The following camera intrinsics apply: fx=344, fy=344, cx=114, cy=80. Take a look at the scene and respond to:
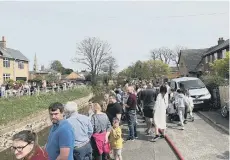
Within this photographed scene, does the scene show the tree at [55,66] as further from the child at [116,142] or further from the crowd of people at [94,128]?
the child at [116,142]

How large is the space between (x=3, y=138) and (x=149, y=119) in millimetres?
9438

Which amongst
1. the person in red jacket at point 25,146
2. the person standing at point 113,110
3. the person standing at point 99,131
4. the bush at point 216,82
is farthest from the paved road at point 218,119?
the person in red jacket at point 25,146

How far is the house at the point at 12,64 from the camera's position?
51000 mm

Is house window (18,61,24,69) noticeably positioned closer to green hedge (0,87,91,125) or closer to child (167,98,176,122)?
green hedge (0,87,91,125)

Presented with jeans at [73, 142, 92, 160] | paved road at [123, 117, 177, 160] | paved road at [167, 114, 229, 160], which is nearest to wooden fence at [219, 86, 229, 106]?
paved road at [167, 114, 229, 160]

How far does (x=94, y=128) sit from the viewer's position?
23.6ft

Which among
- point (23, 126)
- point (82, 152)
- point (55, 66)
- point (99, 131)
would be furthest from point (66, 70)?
point (82, 152)

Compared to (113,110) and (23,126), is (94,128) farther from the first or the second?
(23,126)

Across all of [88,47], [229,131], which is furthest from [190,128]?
[88,47]

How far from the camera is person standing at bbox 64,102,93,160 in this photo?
19.0 feet

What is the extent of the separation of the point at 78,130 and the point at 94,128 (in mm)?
1393

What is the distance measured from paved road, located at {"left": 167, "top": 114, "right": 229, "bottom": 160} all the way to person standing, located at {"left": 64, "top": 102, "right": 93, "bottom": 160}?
3.55m

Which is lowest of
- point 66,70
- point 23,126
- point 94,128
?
point 23,126

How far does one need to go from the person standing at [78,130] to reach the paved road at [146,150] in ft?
10.7
